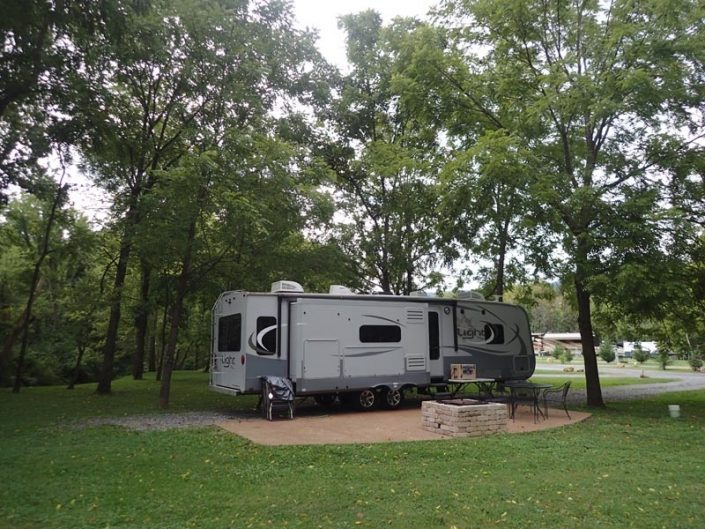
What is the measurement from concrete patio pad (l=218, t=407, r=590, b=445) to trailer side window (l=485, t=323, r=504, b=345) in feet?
8.45

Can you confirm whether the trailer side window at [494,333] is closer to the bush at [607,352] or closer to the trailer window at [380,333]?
the trailer window at [380,333]

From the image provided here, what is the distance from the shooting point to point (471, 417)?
870cm

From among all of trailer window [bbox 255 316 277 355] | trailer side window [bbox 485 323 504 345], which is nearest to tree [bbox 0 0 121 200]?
trailer window [bbox 255 316 277 355]

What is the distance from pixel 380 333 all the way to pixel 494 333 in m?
3.94

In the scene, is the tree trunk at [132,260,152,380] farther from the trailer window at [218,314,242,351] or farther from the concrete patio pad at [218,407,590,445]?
the concrete patio pad at [218,407,590,445]

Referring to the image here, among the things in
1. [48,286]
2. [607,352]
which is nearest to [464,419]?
[48,286]

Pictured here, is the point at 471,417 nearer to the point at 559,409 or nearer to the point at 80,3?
the point at 559,409

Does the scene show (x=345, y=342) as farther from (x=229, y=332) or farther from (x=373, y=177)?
(x=373, y=177)

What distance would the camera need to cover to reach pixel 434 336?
43.2ft

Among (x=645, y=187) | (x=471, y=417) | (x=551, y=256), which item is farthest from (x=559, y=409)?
(x=645, y=187)

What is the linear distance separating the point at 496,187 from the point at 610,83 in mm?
3194

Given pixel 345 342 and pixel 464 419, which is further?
pixel 345 342

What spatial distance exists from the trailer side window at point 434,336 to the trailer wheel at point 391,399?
1346 mm

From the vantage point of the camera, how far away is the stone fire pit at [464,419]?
8.58m
